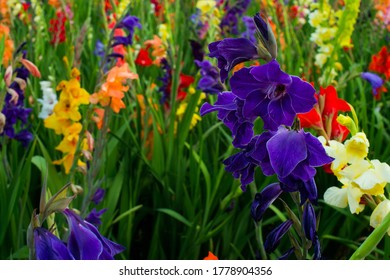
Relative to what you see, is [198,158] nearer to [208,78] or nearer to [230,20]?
[208,78]

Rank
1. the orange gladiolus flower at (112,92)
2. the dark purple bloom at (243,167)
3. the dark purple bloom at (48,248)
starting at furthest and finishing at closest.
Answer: the orange gladiolus flower at (112,92) → the dark purple bloom at (243,167) → the dark purple bloom at (48,248)

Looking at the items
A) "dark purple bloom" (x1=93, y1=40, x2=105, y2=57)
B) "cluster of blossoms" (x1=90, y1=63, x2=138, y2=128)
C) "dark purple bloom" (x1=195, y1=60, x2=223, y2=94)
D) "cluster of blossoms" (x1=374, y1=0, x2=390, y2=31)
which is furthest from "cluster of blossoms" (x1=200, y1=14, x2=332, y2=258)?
"cluster of blossoms" (x1=374, y1=0, x2=390, y2=31)

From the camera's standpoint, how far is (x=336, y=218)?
178 cm

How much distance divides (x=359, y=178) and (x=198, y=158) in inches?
46.0

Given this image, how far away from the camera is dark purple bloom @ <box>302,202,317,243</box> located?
0.77 metres

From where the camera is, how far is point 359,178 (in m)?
0.74

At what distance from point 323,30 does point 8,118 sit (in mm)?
1299

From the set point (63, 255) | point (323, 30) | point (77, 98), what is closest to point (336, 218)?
point (77, 98)

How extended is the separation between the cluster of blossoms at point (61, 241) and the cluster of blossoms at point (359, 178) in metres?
0.32

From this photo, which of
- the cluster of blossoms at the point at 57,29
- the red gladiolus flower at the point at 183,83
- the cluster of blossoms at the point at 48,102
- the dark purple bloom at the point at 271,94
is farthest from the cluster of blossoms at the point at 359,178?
the cluster of blossoms at the point at 57,29

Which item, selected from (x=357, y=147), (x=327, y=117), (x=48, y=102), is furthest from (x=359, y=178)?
(x=48, y=102)

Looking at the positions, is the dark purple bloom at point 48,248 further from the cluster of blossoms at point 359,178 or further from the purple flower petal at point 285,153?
the cluster of blossoms at point 359,178

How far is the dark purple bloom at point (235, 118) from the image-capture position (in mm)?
727

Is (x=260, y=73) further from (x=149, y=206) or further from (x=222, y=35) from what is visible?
(x=222, y=35)
